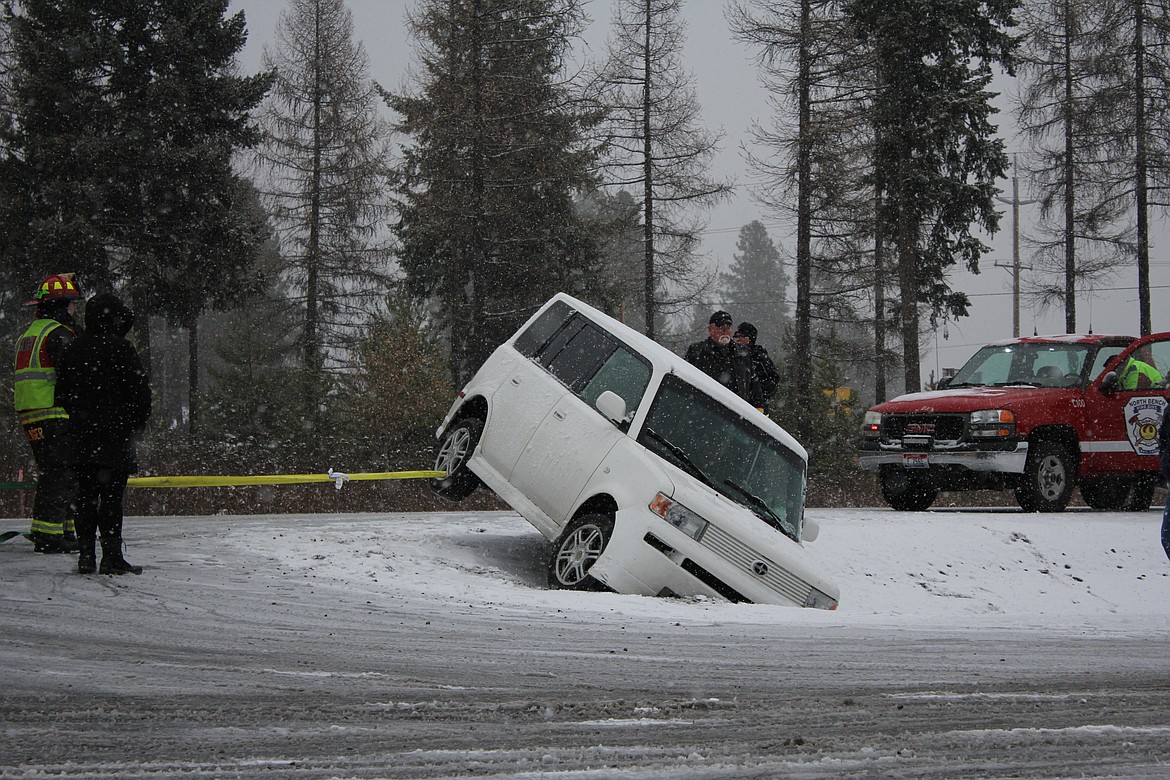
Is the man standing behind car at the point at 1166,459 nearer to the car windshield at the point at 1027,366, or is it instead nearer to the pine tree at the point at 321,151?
the car windshield at the point at 1027,366

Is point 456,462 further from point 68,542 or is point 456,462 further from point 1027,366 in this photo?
point 1027,366

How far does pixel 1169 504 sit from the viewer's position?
8.17m

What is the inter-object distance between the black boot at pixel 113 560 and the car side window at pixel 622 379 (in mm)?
3703

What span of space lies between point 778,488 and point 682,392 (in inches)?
41.9

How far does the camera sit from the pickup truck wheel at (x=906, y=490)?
14.5 m

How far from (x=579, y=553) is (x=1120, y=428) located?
30.0 feet

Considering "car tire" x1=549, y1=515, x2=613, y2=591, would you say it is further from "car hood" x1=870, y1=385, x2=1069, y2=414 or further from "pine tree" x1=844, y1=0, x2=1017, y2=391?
"pine tree" x1=844, y1=0, x2=1017, y2=391

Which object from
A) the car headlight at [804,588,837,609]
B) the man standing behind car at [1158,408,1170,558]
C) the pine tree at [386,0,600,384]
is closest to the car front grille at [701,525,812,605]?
the car headlight at [804,588,837,609]

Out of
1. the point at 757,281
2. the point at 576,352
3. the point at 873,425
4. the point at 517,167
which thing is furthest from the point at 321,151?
the point at 757,281

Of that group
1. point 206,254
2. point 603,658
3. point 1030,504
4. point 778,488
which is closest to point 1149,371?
point 1030,504

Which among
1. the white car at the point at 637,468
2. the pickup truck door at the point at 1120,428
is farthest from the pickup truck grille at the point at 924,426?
the white car at the point at 637,468

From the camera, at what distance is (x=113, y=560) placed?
7.57 m

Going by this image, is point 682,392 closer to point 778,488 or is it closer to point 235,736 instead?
point 778,488

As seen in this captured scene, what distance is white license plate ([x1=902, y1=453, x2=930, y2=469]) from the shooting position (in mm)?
13852
